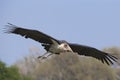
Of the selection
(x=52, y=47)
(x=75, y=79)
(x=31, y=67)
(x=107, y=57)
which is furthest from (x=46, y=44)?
(x=31, y=67)

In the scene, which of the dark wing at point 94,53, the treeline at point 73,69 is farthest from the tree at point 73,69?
the dark wing at point 94,53

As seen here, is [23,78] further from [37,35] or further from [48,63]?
[37,35]

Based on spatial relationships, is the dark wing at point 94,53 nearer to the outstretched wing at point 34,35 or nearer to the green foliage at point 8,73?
the outstretched wing at point 34,35

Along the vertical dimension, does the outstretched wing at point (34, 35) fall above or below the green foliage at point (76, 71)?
above

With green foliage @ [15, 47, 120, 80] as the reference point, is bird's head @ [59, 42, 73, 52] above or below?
above

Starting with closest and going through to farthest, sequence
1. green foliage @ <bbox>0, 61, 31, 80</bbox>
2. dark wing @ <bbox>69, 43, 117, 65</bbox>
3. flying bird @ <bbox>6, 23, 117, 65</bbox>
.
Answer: flying bird @ <bbox>6, 23, 117, 65</bbox> → dark wing @ <bbox>69, 43, 117, 65</bbox> → green foliage @ <bbox>0, 61, 31, 80</bbox>

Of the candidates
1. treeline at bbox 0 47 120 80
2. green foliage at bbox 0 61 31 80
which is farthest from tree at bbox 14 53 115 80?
green foliage at bbox 0 61 31 80

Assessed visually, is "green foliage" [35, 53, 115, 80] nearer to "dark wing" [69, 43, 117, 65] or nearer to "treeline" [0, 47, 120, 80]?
"treeline" [0, 47, 120, 80]

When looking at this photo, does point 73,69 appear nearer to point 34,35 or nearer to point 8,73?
point 8,73

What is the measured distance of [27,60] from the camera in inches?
3381

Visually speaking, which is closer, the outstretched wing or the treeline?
the outstretched wing

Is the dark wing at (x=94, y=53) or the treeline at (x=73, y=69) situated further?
the treeline at (x=73, y=69)

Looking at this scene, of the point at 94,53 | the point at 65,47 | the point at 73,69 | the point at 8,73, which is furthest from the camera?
the point at 73,69

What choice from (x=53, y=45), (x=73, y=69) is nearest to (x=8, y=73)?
(x=73, y=69)
